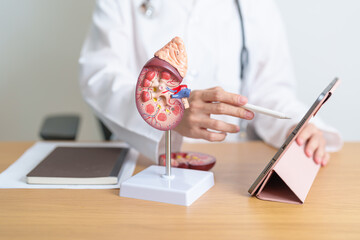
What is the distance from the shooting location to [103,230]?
2.08 ft

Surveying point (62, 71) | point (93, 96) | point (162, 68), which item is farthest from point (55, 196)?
point (62, 71)

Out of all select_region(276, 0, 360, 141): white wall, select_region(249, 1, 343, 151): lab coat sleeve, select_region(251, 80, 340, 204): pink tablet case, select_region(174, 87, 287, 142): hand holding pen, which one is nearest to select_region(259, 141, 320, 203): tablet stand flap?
select_region(251, 80, 340, 204): pink tablet case

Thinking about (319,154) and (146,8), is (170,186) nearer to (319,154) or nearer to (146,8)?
(319,154)

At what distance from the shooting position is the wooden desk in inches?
24.7

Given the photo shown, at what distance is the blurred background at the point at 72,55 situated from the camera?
1782 mm

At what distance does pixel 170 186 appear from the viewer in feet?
2.44

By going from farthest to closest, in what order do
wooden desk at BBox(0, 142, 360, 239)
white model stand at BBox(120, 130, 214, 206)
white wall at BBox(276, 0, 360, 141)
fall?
white wall at BBox(276, 0, 360, 141) < white model stand at BBox(120, 130, 214, 206) < wooden desk at BBox(0, 142, 360, 239)

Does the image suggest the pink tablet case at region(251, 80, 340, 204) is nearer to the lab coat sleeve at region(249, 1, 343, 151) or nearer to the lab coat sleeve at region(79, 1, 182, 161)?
the lab coat sleeve at region(79, 1, 182, 161)

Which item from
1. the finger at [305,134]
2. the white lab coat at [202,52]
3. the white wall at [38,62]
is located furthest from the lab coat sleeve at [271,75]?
the white wall at [38,62]

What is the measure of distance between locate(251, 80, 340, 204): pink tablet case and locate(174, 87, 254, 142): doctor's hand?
11 cm

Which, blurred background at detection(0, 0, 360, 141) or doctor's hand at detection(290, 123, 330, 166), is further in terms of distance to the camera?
blurred background at detection(0, 0, 360, 141)

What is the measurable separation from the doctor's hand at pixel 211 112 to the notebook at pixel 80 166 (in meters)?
0.17

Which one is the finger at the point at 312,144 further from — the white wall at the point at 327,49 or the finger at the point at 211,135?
the white wall at the point at 327,49

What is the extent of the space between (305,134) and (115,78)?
0.48m
